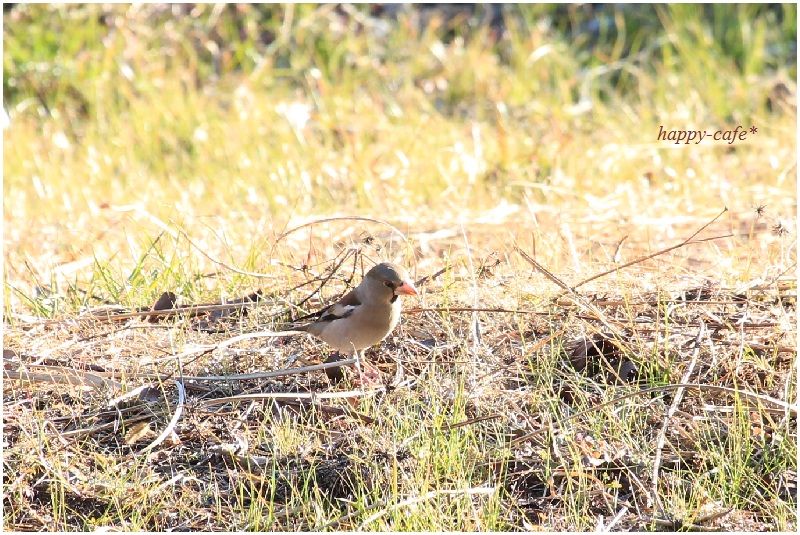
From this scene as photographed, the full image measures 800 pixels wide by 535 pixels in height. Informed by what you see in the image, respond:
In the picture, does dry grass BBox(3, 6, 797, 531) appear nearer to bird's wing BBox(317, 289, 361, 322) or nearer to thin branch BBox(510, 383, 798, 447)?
thin branch BBox(510, 383, 798, 447)

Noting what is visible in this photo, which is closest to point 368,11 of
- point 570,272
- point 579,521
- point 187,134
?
point 187,134

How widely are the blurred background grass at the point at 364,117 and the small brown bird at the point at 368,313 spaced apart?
817 millimetres

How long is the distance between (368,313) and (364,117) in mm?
3945

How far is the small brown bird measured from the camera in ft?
12.0

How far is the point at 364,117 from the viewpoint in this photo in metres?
7.39

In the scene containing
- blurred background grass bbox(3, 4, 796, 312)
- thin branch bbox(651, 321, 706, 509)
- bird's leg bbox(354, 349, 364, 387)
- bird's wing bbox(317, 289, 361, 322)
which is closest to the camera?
thin branch bbox(651, 321, 706, 509)

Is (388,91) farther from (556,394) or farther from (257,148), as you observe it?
(556,394)

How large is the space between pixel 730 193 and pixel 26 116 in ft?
16.6

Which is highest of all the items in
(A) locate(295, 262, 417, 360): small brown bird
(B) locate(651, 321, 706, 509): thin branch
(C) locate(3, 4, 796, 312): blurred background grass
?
(C) locate(3, 4, 796, 312): blurred background grass

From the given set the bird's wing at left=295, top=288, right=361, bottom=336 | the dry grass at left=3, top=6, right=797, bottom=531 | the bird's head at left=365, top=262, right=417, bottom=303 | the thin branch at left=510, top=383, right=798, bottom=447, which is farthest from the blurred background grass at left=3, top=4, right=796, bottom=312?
the thin branch at left=510, top=383, right=798, bottom=447

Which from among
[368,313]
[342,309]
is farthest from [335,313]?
[368,313]

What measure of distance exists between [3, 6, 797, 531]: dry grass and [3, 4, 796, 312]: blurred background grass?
0.04 meters

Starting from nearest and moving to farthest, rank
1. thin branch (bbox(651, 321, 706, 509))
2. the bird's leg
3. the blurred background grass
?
1. thin branch (bbox(651, 321, 706, 509))
2. the bird's leg
3. the blurred background grass

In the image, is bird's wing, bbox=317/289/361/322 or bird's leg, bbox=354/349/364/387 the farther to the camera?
bird's wing, bbox=317/289/361/322
